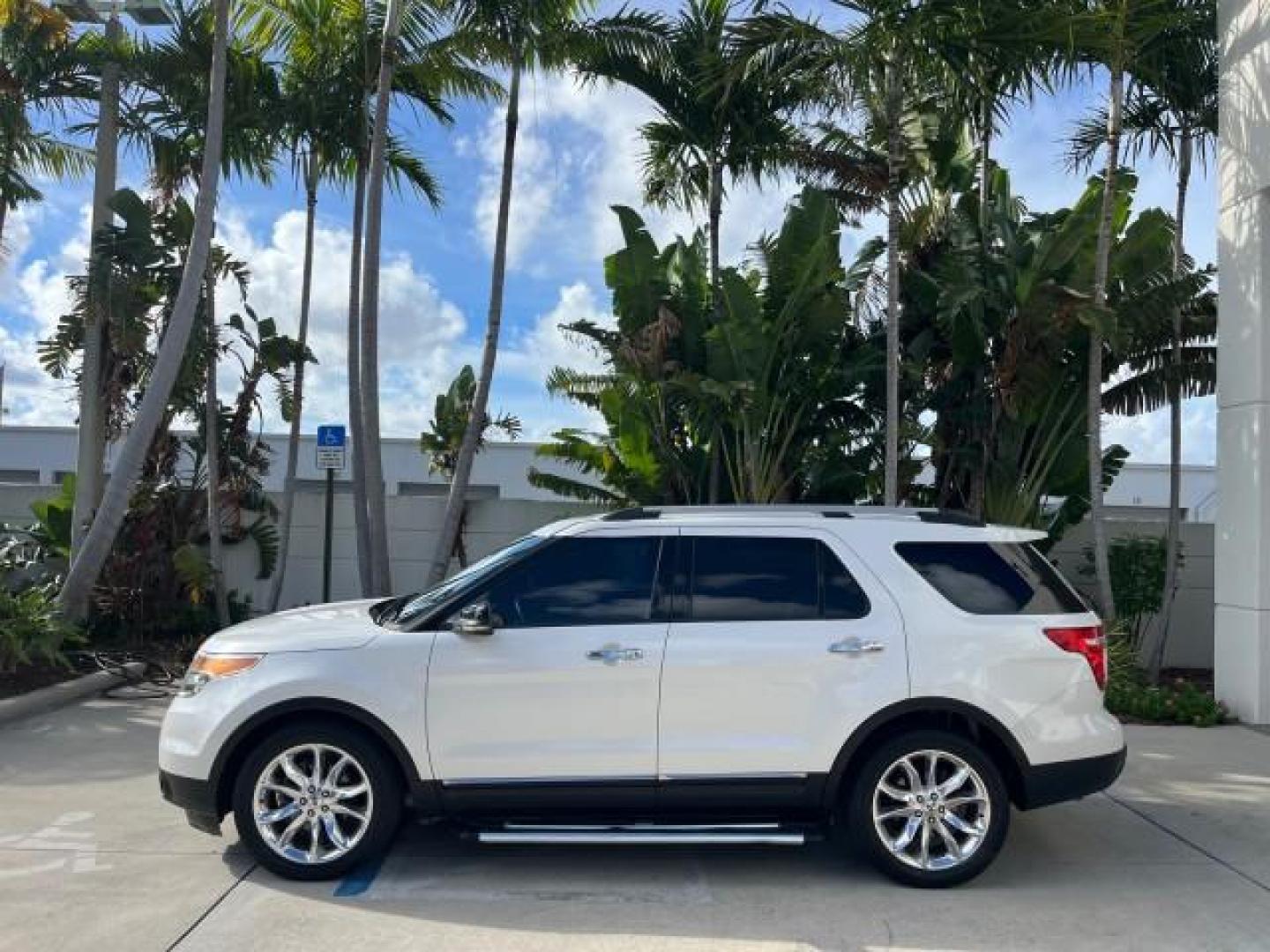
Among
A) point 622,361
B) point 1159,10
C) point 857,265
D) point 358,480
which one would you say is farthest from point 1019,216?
point 358,480

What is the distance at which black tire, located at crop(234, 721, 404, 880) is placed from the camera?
5.41 m

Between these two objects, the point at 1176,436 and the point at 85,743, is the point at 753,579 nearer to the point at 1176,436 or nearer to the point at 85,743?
the point at 85,743

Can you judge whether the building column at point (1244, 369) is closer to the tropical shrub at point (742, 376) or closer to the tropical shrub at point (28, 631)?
the tropical shrub at point (742, 376)

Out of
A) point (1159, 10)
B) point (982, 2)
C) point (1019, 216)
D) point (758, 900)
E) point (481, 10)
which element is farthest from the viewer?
point (1019, 216)

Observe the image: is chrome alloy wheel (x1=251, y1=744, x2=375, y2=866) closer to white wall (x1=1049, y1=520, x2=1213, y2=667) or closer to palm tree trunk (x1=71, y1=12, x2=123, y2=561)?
palm tree trunk (x1=71, y1=12, x2=123, y2=561)

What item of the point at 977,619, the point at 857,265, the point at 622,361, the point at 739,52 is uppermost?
the point at 739,52

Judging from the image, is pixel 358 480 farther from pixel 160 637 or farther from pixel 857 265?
pixel 857 265

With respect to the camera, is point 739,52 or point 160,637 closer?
point 739,52

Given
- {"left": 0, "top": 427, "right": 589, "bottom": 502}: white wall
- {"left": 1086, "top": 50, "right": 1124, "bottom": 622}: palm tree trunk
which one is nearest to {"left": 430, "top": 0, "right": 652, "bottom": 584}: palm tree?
{"left": 1086, "top": 50, "right": 1124, "bottom": 622}: palm tree trunk

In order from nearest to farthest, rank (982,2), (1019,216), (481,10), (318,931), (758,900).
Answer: (318,931) → (758,900) → (982,2) → (481,10) → (1019,216)

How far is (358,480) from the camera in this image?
41.6 ft

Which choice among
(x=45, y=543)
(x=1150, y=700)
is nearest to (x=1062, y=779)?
(x=1150, y=700)

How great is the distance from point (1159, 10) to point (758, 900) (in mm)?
9270

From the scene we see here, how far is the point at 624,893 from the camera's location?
5.35 m
